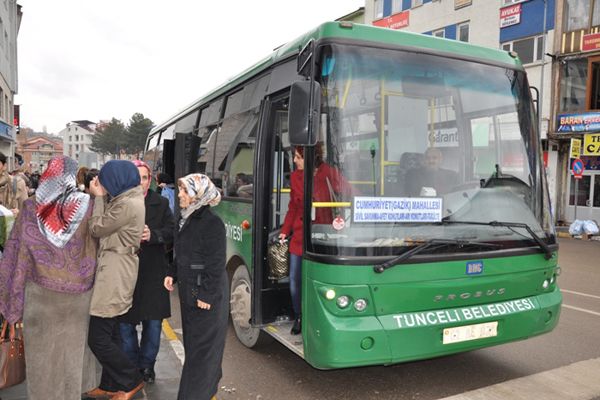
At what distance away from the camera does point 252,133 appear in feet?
16.5

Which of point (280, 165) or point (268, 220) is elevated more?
point (280, 165)

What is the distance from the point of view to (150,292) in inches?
152

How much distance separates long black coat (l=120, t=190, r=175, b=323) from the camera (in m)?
3.82

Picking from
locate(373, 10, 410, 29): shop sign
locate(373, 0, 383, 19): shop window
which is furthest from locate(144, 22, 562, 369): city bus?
locate(373, 0, 383, 19): shop window

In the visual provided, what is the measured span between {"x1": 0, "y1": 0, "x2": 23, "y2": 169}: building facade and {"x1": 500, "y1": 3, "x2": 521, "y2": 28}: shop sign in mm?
26764

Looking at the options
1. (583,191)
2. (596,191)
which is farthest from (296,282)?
(583,191)

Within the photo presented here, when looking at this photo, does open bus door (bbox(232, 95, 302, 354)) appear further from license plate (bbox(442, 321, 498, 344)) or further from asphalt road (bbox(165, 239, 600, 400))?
license plate (bbox(442, 321, 498, 344))

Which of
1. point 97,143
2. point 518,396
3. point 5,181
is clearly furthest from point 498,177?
point 97,143

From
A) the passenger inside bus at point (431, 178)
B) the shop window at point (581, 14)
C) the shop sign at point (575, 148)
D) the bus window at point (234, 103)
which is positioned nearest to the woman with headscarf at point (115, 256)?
the passenger inside bus at point (431, 178)

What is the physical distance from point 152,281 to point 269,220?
1302 mm

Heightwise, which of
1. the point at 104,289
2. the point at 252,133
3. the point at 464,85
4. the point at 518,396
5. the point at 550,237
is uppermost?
the point at 464,85

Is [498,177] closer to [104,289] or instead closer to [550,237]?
[550,237]

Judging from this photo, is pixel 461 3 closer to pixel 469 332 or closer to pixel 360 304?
pixel 469 332

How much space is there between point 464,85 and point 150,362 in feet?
11.6
